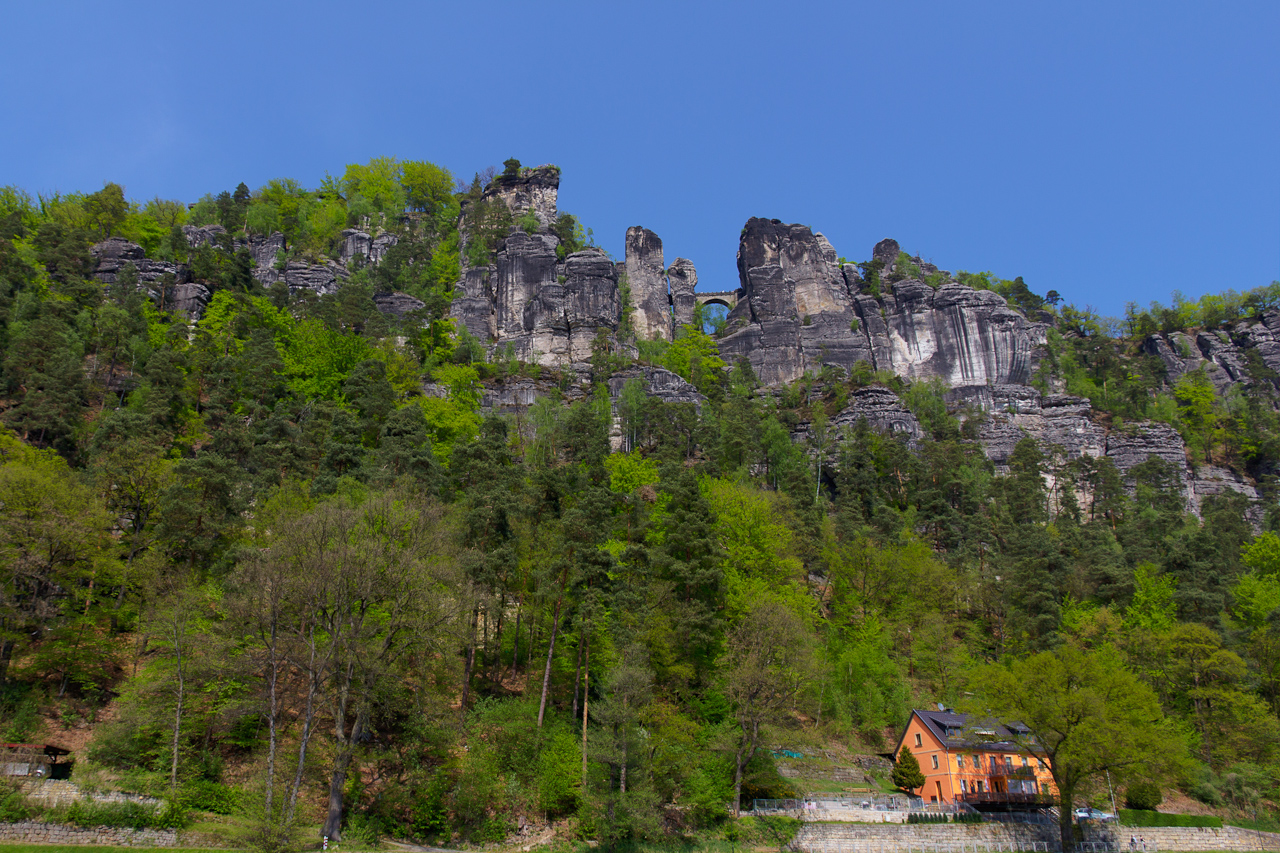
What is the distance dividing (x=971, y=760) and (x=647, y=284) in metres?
69.4

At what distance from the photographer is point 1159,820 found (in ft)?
108

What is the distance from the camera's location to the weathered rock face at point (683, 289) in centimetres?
10031

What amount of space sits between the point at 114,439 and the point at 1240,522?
255 ft

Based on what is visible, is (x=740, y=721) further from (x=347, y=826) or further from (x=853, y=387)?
(x=853, y=387)

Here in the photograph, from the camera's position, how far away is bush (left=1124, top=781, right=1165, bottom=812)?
114 ft

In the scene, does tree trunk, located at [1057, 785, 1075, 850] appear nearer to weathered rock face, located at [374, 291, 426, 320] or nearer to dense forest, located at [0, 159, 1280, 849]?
dense forest, located at [0, 159, 1280, 849]

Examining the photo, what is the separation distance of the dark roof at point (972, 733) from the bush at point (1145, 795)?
409 cm

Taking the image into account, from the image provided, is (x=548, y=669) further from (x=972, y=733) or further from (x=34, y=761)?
(x=972, y=733)

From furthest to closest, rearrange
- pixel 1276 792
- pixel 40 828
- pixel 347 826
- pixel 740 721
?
pixel 1276 792 < pixel 740 721 < pixel 347 826 < pixel 40 828

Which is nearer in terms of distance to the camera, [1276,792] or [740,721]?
[740,721]

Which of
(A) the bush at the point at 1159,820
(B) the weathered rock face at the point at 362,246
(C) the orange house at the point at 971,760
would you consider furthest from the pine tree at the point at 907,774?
(B) the weathered rock face at the point at 362,246

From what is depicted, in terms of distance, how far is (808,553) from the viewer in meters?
48.3

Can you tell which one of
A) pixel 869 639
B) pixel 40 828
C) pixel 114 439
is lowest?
pixel 40 828

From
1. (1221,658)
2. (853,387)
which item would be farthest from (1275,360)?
(1221,658)
